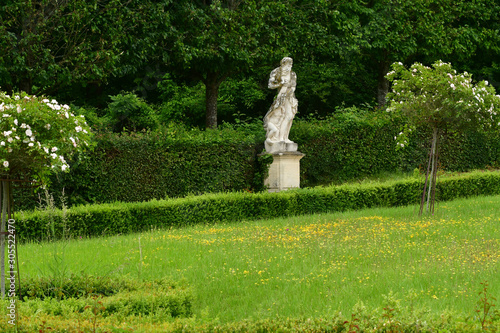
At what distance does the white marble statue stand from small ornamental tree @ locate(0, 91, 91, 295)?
1056 centimetres

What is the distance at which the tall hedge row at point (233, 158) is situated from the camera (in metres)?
13.2

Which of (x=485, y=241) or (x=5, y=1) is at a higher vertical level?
(x=5, y=1)

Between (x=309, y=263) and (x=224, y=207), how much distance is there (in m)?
5.36

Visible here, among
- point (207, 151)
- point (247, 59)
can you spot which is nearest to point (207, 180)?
point (207, 151)

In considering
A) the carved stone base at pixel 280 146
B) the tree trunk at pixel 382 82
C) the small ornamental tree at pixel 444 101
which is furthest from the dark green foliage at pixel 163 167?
the tree trunk at pixel 382 82

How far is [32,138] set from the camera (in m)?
5.25

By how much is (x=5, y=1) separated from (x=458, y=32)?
17419mm

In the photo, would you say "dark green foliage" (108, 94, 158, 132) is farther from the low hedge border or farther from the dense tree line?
the low hedge border

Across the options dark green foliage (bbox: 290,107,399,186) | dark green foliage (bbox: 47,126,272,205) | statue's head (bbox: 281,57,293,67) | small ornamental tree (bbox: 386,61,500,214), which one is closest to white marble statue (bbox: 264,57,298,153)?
statue's head (bbox: 281,57,293,67)

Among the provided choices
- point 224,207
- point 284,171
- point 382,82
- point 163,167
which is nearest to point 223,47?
point 284,171

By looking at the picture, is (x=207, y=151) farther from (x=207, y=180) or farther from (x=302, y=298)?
(x=302, y=298)

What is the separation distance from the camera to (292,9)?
1922 centimetres

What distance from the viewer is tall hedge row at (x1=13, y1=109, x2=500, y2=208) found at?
43.3 feet

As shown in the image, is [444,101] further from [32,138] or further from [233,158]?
[32,138]
